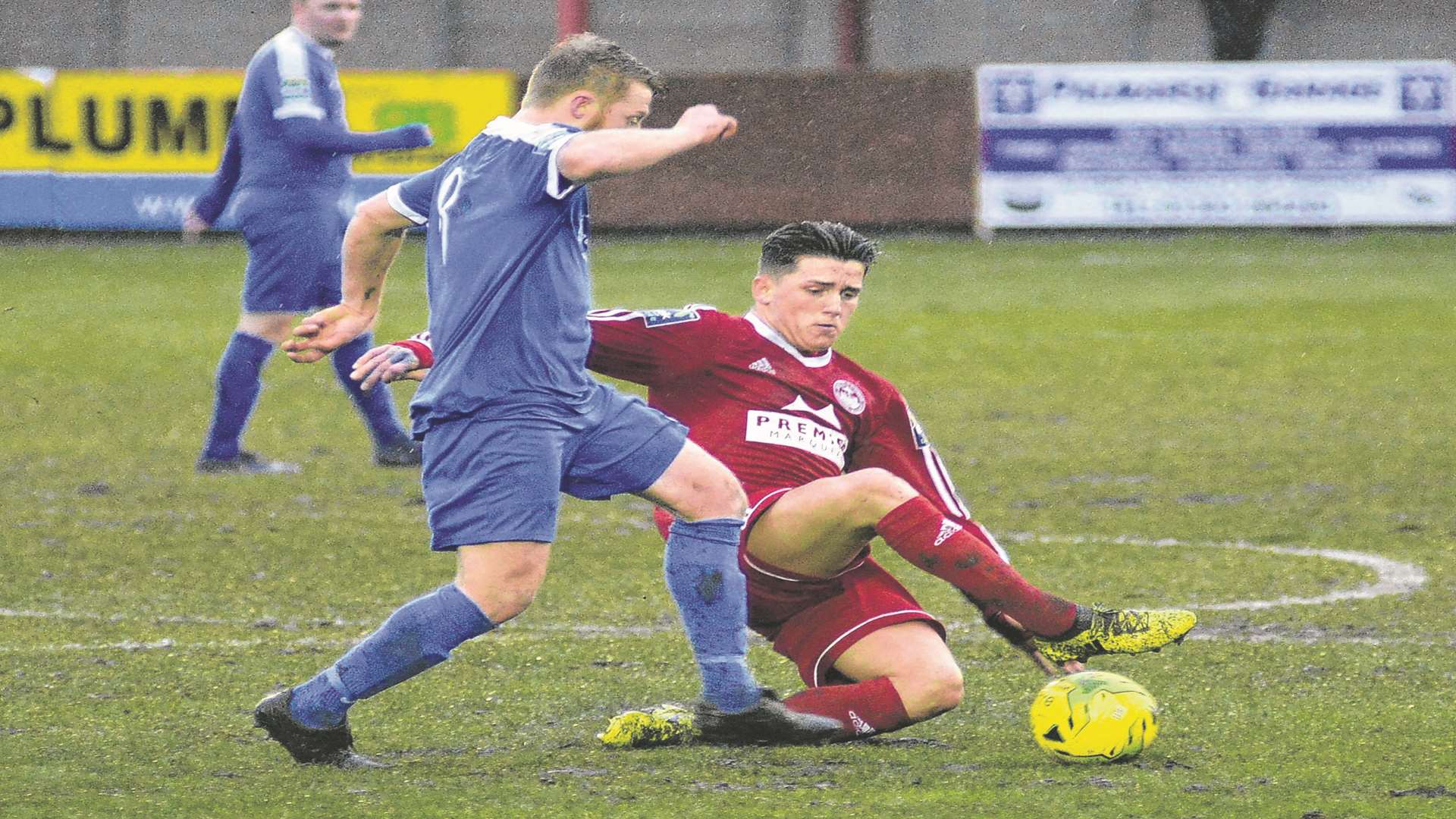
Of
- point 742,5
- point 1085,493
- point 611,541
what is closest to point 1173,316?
point 1085,493

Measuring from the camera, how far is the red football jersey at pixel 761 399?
14.9ft

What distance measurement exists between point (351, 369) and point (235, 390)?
46 cm

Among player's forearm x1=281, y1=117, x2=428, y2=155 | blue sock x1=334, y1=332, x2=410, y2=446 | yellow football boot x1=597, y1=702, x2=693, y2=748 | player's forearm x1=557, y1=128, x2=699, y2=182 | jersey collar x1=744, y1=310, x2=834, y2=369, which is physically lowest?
blue sock x1=334, y1=332, x2=410, y2=446

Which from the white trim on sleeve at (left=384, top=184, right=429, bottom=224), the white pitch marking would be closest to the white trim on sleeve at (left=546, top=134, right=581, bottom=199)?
the white trim on sleeve at (left=384, top=184, right=429, bottom=224)

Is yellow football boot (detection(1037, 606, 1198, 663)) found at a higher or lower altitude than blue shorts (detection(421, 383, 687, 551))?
lower

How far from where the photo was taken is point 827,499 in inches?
167

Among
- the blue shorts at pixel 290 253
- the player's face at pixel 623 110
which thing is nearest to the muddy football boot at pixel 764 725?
the player's face at pixel 623 110

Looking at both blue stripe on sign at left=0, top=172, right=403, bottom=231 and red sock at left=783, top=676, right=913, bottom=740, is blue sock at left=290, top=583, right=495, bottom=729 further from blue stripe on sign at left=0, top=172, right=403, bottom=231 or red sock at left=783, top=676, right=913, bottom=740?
blue stripe on sign at left=0, top=172, right=403, bottom=231

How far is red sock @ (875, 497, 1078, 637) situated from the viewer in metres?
4.16

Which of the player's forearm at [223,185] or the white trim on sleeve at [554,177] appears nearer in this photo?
the white trim on sleeve at [554,177]

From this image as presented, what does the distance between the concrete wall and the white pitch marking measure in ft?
79.1

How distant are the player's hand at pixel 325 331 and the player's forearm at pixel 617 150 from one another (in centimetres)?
65

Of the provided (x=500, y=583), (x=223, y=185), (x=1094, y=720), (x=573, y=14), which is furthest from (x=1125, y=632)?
(x=573, y=14)

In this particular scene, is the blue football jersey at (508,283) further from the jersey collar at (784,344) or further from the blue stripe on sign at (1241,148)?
the blue stripe on sign at (1241,148)
